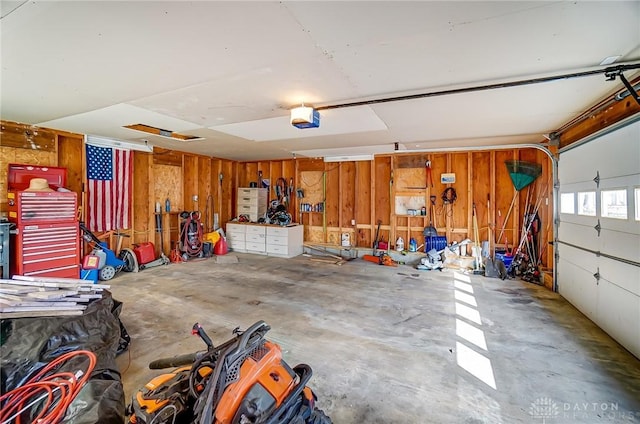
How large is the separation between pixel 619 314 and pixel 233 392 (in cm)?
372

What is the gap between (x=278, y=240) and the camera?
22.9 ft

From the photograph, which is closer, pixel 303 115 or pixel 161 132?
pixel 303 115

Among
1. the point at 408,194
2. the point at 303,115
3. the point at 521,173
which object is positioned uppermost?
the point at 303,115

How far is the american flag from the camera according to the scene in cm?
507

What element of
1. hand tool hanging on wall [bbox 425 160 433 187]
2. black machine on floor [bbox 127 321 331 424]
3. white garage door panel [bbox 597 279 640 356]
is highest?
hand tool hanging on wall [bbox 425 160 433 187]

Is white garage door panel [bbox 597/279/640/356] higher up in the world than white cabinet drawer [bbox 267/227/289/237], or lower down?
lower down

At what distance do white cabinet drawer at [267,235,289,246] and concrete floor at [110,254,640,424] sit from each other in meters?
1.92

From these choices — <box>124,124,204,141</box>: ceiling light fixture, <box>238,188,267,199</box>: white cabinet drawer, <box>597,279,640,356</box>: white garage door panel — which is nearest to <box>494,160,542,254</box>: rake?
<box>597,279,640,356</box>: white garage door panel

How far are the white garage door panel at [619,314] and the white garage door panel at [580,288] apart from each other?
0.17 m

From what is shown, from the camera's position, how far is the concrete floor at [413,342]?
2.00 meters

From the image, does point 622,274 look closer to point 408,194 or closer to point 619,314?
point 619,314

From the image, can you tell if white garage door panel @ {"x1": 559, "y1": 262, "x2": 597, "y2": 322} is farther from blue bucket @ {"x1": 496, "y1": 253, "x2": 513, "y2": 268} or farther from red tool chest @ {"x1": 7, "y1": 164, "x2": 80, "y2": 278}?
red tool chest @ {"x1": 7, "y1": 164, "x2": 80, "y2": 278}

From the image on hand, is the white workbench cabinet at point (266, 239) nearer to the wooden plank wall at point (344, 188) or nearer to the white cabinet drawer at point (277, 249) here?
the white cabinet drawer at point (277, 249)

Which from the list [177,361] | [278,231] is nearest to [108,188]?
[278,231]
